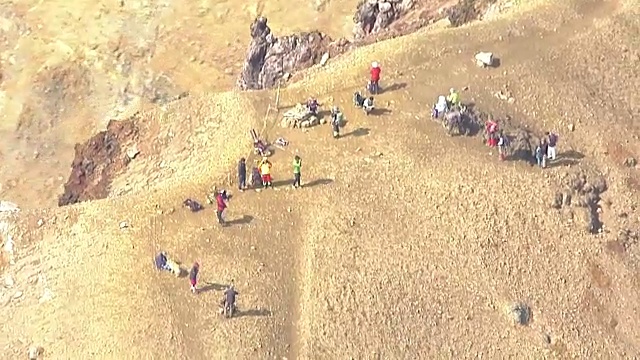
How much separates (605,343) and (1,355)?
31.8 m

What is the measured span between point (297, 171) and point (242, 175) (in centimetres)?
300

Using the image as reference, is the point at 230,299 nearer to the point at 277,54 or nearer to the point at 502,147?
the point at 502,147

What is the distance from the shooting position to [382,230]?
51.0 meters

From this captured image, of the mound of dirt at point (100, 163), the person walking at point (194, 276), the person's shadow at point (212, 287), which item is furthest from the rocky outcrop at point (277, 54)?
the person walking at point (194, 276)

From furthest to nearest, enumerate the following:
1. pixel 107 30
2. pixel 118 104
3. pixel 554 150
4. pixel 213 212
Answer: pixel 107 30
pixel 118 104
pixel 554 150
pixel 213 212

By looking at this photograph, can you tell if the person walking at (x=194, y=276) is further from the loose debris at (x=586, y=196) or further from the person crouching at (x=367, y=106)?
the loose debris at (x=586, y=196)

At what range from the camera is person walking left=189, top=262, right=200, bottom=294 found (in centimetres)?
4612

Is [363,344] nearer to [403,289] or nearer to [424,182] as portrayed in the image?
[403,289]

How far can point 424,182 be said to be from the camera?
53156 mm

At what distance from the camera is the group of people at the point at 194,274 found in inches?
1794

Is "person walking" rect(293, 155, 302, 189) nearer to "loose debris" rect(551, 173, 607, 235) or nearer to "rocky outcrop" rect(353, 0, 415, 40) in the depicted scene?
"loose debris" rect(551, 173, 607, 235)

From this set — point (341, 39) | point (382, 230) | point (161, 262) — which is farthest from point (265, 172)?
point (341, 39)


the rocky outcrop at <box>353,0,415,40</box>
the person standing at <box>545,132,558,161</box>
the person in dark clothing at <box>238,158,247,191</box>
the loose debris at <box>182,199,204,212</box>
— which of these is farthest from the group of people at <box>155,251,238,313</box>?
the rocky outcrop at <box>353,0,415,40</box>

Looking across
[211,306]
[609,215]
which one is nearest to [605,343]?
[609,215]
